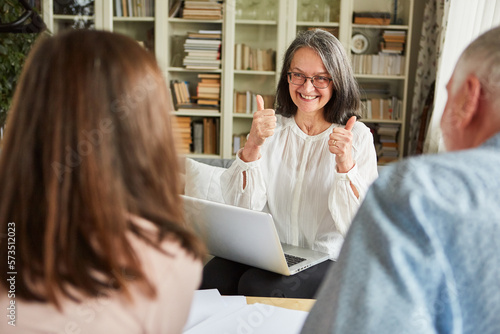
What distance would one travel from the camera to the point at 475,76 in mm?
622

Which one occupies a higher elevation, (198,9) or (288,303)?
(198,9)

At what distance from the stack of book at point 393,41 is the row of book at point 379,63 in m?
0.04

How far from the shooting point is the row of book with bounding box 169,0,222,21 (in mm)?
3625

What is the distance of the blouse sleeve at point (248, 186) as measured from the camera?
5.98ft

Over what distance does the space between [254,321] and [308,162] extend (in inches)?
36.8

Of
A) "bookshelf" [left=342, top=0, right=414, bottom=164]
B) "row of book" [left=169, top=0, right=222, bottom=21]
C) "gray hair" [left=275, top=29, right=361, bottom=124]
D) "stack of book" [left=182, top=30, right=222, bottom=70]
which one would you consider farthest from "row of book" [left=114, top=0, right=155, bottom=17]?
"gray hair" [left=275, top=29, right=361, bottom=124]

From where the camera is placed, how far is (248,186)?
182 cm

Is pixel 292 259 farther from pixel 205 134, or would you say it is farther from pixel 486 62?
pixel 205 134

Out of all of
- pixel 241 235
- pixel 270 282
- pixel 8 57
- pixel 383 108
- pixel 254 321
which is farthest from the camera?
pixel 383 108

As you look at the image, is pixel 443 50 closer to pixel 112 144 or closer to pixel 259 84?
pixel 259 84

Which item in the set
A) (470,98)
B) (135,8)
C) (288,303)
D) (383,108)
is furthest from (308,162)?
(135,8)

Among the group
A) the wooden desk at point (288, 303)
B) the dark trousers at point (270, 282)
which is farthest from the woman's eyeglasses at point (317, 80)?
the wooden desk at point (288, 303)

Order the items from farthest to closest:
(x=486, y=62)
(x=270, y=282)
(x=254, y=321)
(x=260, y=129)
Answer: (x=260, y=129)
(x=270, y=282)
(x=254, y=321)
(x=486, y=62)

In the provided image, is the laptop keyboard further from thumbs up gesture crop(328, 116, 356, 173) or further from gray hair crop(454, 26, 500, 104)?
gray hair crop(454, 26, 500, 104)
